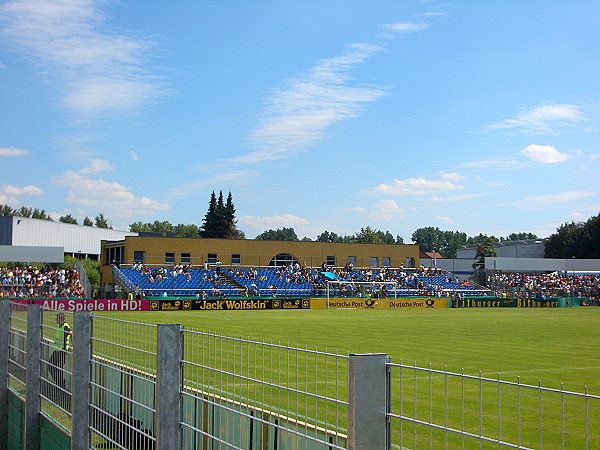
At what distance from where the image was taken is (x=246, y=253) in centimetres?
8381

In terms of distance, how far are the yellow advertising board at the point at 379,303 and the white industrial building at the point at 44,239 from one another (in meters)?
27.0

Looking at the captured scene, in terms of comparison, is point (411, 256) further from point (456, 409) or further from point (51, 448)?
point (51, 448)

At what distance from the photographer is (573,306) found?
3004 inches

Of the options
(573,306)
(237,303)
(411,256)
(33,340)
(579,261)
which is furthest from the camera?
(579,261)

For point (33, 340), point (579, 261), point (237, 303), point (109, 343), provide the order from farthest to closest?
1. point (579, 261)
2. point (237, 303)
3. point (33, 340)
4. point (109, 343)

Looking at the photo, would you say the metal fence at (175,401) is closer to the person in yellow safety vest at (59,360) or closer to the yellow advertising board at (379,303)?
A: the person in yellow safety vest at (59,360)

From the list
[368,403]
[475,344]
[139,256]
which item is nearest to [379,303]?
[139,256]

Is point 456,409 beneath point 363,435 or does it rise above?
beneath

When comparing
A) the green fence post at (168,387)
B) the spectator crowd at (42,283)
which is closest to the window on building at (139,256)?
the spectator crowd at (42,283)

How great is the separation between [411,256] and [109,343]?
8864 centimetres

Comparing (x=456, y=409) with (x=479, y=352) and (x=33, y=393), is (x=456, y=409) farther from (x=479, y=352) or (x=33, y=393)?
(x=479, y=352)

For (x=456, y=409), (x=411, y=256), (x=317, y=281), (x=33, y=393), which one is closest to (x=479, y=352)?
(x=456, y=409)

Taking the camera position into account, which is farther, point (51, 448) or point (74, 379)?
point (51, 448)

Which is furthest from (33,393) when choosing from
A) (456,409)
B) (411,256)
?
(411,256)
